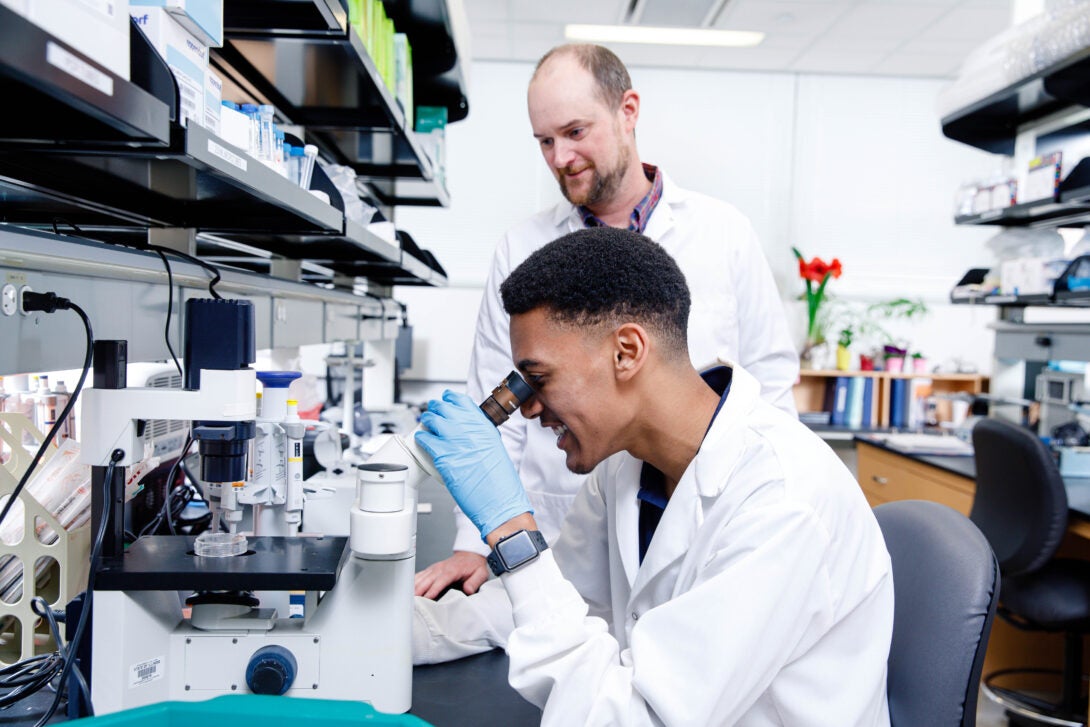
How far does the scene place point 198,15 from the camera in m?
0.95

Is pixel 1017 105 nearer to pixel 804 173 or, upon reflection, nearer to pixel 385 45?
pixel 804 173

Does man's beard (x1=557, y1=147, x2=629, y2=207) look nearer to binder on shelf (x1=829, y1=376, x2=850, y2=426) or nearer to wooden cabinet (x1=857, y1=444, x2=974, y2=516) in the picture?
wooden cabinet (x1=857, y1=444, x2=974, y2=516)

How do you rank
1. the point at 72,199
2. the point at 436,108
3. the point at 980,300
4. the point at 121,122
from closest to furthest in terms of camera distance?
1. the point at 121,122
2. the point at 72,199
3. the point at 436,108
4. the point at 980,300

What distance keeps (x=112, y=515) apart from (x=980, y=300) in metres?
3.59

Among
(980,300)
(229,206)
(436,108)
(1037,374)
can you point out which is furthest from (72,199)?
(1037,374)

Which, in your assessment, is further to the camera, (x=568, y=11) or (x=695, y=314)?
(x=568, y=11)

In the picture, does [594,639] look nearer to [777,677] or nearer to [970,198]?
[777,677]

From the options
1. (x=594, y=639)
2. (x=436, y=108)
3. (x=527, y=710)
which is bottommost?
(x=527, y=710)

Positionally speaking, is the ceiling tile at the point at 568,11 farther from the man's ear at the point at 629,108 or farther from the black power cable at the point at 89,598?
the black power cable at the point at 89,598

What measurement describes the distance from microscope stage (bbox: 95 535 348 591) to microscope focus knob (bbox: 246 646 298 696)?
0.30 ft

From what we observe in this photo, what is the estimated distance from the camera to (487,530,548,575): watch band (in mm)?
955

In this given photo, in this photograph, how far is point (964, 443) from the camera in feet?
12.1

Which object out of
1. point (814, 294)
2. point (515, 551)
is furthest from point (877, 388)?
point (515, 551)

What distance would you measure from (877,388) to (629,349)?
13.7 feet
